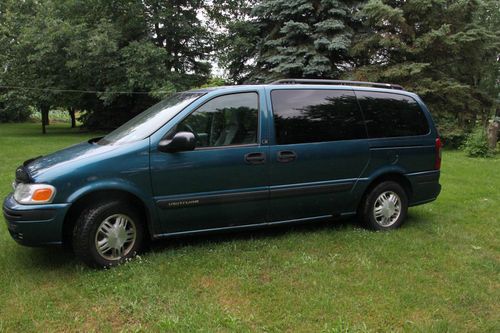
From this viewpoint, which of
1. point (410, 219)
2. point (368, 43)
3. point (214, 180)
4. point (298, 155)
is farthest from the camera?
point (368, 43)

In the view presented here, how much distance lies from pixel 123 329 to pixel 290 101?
2994mm

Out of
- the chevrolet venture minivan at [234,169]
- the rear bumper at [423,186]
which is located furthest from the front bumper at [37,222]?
the rear bumper at [423,186]

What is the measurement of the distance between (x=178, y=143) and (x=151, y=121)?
60 centimetres

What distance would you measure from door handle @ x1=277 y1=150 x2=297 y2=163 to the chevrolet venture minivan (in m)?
0.01

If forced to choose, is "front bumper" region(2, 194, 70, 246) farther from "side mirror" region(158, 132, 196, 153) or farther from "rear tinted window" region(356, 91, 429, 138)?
"rear tinted window" region(356, 91, 429, 138)

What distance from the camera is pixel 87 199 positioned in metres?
4.21

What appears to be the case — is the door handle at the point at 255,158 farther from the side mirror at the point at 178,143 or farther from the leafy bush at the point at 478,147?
the leafy bush at the point at 478,147

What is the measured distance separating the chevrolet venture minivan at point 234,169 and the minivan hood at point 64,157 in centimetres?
2

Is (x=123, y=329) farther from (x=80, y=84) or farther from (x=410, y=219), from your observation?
(x=80, y=84)

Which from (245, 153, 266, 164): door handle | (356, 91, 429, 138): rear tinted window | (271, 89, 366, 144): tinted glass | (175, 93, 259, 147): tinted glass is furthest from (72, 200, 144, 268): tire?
(356, 91, 429, 138): rear tinted window

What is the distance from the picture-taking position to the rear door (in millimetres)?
4938

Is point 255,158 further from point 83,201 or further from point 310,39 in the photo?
point 310,39

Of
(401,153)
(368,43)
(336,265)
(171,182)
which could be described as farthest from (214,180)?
(368,43)

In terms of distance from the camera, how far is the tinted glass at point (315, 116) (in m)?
4.98
